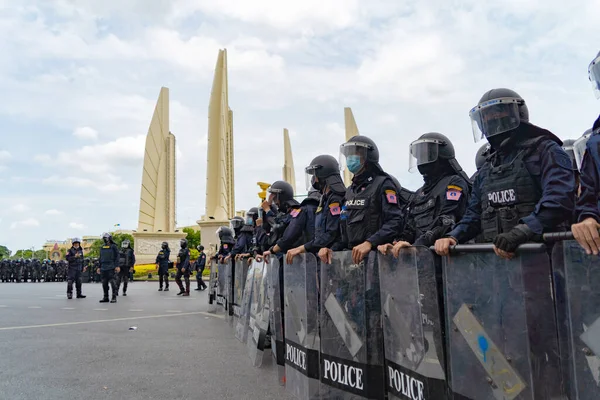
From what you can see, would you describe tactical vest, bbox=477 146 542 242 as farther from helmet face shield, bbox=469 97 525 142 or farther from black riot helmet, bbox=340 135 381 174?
black riot helmet, bbox=340 135 381 174

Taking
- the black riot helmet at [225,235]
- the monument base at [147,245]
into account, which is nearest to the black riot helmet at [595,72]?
the black riot helmet at [225,235]

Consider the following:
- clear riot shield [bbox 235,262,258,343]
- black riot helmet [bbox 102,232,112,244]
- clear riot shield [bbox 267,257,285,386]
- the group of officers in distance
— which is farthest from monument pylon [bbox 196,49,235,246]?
clear riot shield [bbox 267,257,285,386]

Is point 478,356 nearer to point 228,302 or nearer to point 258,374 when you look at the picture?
point 258,374

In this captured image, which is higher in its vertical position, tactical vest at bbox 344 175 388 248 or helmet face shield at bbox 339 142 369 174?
helmet face shield at bbox 339 142 369 174

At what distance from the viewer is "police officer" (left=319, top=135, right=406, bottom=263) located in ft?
13.1

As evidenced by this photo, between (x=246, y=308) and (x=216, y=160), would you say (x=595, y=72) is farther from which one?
(x=216, y=160)

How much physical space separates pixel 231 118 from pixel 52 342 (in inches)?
1298

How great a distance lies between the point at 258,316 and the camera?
536 cm

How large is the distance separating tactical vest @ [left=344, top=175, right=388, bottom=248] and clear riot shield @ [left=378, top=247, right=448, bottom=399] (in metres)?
1.20

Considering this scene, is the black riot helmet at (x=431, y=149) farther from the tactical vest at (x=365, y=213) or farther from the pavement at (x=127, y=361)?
the pavement at (x=127, y=361)

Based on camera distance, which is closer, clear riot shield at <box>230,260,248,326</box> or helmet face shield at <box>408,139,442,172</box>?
helmet face shield at <box>408,139,442,172</box>

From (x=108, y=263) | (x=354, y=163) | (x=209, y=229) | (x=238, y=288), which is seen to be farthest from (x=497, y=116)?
(x=209, y=229)

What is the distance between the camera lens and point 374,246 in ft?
11.4

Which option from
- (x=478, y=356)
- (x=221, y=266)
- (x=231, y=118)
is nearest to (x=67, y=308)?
(x=221, y=266)
